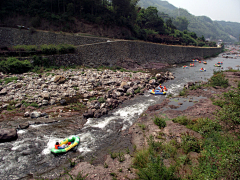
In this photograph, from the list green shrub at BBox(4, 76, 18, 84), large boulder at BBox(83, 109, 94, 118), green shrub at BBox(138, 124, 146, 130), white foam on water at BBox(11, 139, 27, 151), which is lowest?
white foam on water at BBox(11, 139, 27, 151)

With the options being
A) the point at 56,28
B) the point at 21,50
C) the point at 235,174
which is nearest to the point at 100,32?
the point at 56,28

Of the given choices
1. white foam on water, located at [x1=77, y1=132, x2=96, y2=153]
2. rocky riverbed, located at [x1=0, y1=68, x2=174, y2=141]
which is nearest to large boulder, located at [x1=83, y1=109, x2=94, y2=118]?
rocky riverbed, located at [x1=0, y1=68, x2=174, y2=141]

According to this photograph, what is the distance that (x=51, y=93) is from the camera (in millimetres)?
15836

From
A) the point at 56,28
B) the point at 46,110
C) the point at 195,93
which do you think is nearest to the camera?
the point at 46,110

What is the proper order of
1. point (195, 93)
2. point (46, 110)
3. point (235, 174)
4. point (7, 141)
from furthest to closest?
point (195, 93)
point (46, 110)
point (7, 141)
point (235, 174)

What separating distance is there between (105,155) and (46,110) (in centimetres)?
760

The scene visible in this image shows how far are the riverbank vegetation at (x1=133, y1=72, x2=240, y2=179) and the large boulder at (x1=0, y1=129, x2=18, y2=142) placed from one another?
7.66 meters

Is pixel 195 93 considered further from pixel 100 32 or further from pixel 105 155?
pixel 100 32

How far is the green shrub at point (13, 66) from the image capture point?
18.9 meters

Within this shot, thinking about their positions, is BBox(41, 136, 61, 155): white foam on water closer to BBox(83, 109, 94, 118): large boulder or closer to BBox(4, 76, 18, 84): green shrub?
BBox(83, 109, 94, 118): large boulder

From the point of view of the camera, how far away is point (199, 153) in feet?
25.3

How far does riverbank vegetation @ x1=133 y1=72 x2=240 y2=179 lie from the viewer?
5.62 metres

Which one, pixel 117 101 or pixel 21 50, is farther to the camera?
pixel 21 50

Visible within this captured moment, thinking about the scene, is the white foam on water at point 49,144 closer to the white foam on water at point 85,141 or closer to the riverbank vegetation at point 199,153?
the white foam on water at point 85,141
